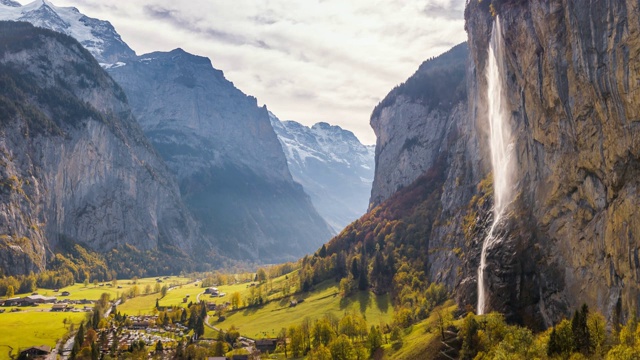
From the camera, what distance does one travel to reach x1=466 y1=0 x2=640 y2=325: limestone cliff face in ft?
225

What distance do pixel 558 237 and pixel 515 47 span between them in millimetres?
38735

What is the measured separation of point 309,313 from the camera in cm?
17925

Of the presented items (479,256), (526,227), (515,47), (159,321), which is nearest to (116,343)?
(159,321)

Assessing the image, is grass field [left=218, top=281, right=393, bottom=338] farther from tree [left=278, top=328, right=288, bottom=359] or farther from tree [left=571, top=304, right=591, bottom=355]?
tree [left=571, top=304, right=591, bottom=355]

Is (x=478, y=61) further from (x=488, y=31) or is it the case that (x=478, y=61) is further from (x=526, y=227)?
(x=526, y=227)

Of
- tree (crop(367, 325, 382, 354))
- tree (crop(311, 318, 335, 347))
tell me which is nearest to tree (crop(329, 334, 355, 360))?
tree (crop(367, 325, 382, 354))

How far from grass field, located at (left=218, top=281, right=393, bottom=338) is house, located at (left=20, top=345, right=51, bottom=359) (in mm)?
55326

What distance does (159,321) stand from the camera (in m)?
186

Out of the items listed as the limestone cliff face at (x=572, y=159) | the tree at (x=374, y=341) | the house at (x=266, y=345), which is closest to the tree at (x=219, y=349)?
the house at (x=266, y=345)

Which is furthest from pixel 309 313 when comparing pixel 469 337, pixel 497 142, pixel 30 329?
pixel 469 337

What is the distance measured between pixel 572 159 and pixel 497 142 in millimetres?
49706

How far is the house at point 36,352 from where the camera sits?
135175 mm

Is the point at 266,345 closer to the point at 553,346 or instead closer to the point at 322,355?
the point at 322,355

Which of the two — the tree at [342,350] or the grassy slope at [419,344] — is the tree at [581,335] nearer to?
the grassy slope at [419,344]
